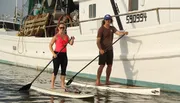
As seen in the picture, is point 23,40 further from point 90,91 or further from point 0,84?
point 90,91

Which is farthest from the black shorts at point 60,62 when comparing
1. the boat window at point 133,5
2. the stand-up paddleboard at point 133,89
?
the boat window at point 133,5

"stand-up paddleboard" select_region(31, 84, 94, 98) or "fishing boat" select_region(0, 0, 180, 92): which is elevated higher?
"fishing boat" select_region(0, 0, 180, 92)

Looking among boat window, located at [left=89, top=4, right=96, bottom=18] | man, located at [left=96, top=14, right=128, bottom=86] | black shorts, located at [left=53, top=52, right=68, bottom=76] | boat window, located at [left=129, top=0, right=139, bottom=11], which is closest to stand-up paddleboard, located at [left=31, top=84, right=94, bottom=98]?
black shorts, located at [left=53, top=52, right=68, bottom=76]

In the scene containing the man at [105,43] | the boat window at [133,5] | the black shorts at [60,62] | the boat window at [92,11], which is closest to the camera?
the black shorts at [60,62]

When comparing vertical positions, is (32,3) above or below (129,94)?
above

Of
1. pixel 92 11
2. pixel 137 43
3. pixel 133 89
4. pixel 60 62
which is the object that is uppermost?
pixel 92 11

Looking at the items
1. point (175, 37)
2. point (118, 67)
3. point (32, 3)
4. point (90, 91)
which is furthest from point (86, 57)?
point (32, 3)

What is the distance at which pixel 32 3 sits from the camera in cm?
2172

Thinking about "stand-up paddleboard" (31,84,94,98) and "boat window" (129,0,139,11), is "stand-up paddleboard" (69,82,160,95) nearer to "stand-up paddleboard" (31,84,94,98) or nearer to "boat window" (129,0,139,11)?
"stand-up paddleboard" (31,84,94,98)

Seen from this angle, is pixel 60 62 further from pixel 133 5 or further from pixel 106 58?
pixel 133 5

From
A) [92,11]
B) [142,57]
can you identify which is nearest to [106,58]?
[142,57]

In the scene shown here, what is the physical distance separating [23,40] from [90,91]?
28.0 ft

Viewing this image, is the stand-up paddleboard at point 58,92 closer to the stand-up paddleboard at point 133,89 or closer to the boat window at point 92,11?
the stand-up paddleboard at point 133,89

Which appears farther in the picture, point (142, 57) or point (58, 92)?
point (142, 57)
